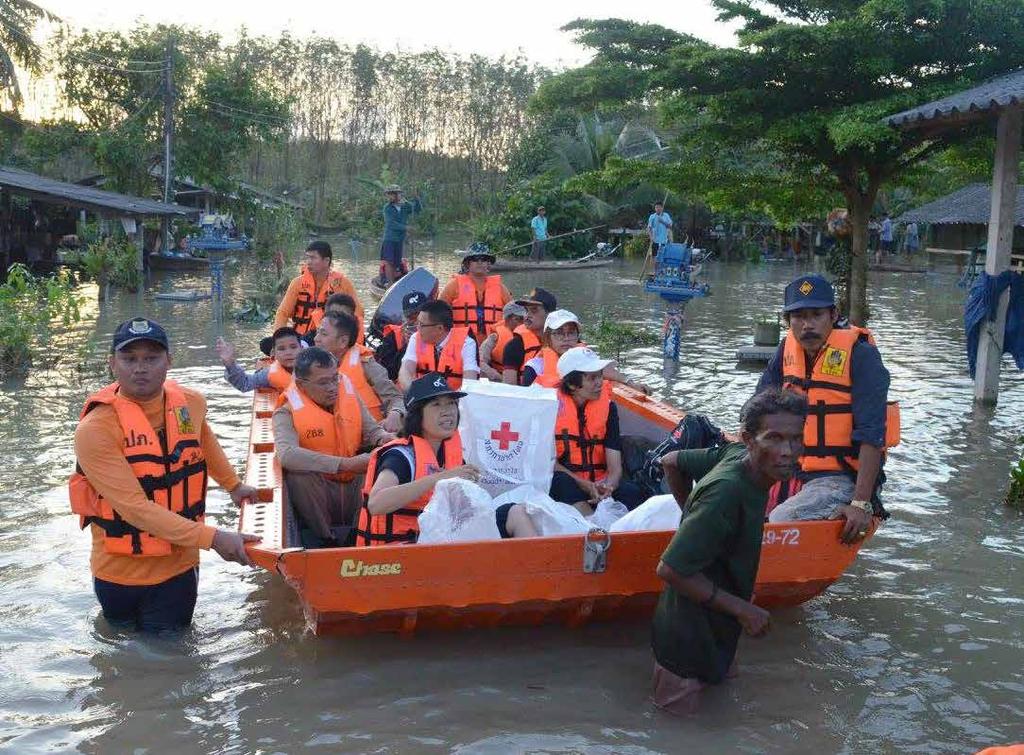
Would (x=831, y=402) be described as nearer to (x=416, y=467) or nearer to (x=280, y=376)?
(x=416, y=467)

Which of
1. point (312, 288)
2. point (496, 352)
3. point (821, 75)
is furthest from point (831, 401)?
point (821, 75)

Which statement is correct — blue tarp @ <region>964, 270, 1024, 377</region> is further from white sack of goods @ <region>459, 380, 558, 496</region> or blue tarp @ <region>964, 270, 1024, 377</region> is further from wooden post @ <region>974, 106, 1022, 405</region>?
white sack of goods @ <region>459, 380, 558, 496</region>

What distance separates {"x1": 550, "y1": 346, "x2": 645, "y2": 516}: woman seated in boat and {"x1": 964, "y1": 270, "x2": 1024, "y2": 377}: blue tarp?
5520 millimetres

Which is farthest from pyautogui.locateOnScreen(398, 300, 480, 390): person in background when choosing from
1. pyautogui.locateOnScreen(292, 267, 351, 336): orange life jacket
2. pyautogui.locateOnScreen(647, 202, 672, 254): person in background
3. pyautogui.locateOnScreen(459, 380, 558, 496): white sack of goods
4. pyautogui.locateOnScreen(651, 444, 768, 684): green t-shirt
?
pyautogui.locateOnScreen(647, 202, 672, 254): person in background

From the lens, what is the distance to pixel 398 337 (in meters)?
8.61

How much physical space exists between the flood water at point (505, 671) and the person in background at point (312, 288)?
2255 mm

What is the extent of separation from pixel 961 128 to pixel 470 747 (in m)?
10.8

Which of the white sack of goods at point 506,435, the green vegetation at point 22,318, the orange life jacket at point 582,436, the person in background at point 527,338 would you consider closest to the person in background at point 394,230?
the green vegetation at point 22,318

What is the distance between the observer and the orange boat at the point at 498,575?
156 inches

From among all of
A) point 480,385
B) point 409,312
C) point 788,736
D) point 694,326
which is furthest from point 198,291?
point 788,736

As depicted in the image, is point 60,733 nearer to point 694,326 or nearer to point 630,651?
point 630,651

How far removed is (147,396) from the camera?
397 cm

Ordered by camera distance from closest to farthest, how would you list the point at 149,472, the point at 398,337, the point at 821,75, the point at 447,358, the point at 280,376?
1. the point at 149,472
2. the point at 280,376
3. the point at 447,358
4. the point at 398,337
5. the point at 821,75

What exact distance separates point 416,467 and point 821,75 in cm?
943
